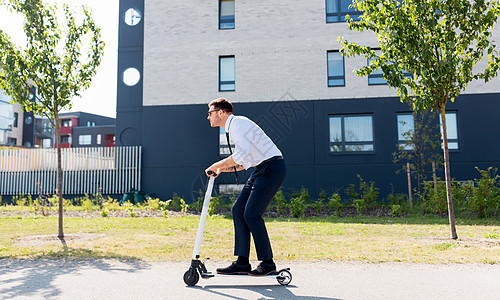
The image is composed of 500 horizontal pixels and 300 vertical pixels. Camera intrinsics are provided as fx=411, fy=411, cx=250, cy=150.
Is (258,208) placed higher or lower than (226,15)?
lower

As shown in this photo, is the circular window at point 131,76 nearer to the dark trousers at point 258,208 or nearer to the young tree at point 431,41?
the young tree at point 431,41

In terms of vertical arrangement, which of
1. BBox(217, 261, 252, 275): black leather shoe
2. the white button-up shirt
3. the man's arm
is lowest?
BBox(217, 261, 252, 275): black leather shoe

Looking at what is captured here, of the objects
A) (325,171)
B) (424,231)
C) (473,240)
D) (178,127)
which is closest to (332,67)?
(325,171)

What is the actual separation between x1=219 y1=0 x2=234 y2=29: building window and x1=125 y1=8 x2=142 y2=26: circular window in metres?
3.97

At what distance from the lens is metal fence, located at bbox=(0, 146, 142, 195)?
18.2 m

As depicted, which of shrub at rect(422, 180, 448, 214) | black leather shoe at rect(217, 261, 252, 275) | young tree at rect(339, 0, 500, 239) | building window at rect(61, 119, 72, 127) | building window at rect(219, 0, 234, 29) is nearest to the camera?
black leather shoe at rect(217, 261, 252, 275)

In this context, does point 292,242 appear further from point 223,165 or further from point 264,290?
point 223,165

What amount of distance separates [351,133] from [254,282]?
13588 mm

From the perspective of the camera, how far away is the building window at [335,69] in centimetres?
1742

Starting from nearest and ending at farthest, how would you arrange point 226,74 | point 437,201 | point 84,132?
point 437,201 < point 226,74 < point 84,132

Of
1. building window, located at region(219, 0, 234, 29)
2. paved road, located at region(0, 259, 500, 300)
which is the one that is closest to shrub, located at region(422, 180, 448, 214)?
paved road, located at region(0, 259, 500, 300)

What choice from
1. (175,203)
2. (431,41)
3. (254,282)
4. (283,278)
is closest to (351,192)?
(175,203)

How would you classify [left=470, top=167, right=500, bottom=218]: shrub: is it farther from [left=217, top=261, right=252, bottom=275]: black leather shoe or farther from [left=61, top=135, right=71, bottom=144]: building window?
[left=61, top=135, right=71, bottom=144]: building window

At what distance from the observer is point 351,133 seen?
1700 centimetres
